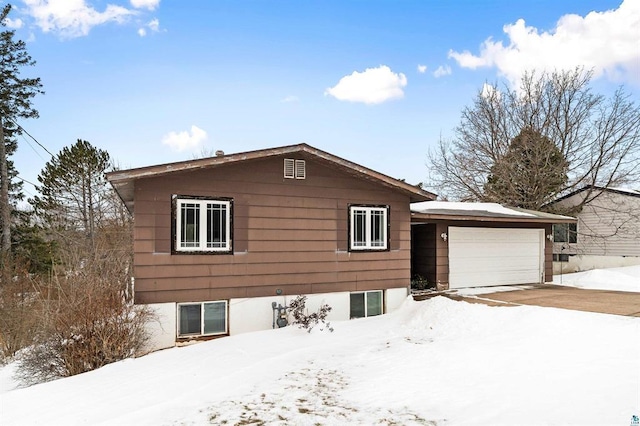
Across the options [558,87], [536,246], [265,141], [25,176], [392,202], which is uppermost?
[558,87]

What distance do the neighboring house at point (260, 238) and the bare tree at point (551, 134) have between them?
53.6 ft

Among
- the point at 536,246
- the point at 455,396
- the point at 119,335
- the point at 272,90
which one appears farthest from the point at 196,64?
the point at 455,396

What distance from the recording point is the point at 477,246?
12.9 metres

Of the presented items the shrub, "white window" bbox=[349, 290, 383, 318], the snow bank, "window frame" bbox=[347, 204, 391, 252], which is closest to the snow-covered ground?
the snow bank

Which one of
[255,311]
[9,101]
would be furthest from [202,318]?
[9,101]

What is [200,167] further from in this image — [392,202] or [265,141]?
[265,141]

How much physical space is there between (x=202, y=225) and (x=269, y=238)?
4.72 feet

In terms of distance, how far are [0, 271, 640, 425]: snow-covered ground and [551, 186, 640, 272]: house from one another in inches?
591

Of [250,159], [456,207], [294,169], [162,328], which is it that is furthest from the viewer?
[456,207]

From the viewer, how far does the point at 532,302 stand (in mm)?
9758

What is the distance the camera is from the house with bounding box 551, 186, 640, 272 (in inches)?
769

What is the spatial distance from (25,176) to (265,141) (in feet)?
45.1

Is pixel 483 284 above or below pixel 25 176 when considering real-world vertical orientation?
below

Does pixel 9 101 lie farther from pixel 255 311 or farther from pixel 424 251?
pixel 424 251
